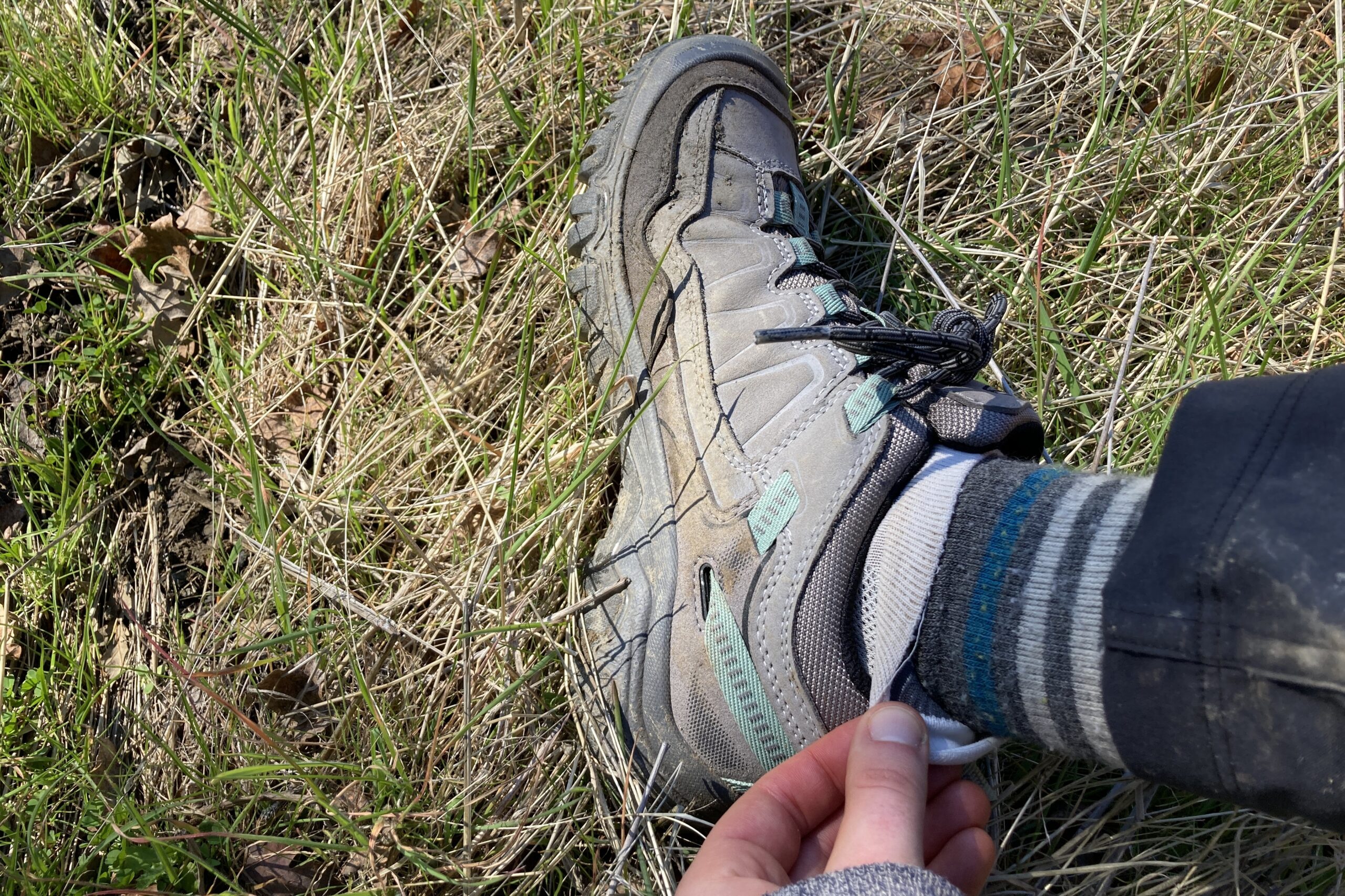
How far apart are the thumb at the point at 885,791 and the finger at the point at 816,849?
0.10 meters

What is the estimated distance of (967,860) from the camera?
1.19 metres

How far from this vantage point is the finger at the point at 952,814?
1.20 meters

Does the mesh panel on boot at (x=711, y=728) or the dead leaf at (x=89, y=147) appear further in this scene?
the dead leaf at (x=89, y=147)

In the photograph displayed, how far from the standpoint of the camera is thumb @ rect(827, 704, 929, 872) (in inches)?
37.8

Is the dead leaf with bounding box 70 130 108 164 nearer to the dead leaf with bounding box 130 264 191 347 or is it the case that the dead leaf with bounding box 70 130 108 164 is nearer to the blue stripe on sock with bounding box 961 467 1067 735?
the dead leaf with bounding box 130 264 191 347

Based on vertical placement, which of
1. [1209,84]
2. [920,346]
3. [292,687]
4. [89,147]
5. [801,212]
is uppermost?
[1209,84]

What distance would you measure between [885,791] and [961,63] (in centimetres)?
165

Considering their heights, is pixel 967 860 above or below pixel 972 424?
below

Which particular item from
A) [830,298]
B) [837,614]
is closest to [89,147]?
[830,298]

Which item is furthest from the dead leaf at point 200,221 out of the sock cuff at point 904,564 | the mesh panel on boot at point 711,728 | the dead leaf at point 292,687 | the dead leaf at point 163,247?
the sock cuff at point 904,564

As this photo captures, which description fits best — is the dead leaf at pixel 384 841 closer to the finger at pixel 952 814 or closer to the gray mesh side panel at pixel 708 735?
the gray mesh side panel at pixel 708 735

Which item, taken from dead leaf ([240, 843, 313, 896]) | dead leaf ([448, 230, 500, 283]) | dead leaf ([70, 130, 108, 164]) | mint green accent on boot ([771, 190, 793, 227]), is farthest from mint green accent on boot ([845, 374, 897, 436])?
dead leaf ([70, 130, 108, 164])

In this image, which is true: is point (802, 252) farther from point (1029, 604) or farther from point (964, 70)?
point (1029, 604)

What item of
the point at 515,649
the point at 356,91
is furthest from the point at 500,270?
the point at 515,649
